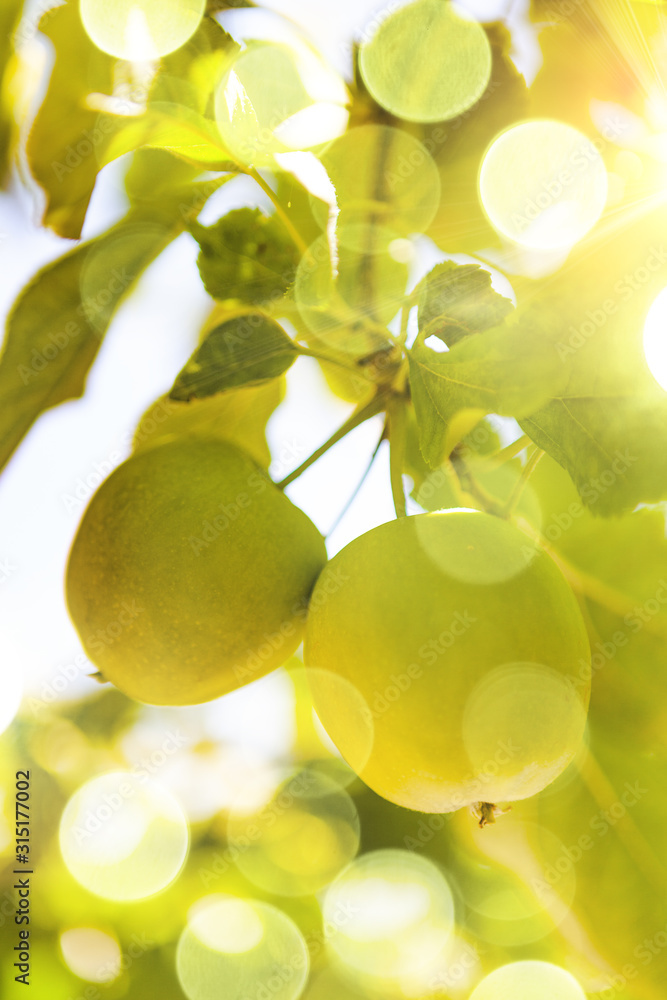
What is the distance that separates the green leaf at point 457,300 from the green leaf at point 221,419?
1.15 feet

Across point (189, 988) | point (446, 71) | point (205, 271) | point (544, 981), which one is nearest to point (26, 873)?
point (189, 988)

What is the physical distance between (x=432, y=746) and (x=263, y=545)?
1.16ft

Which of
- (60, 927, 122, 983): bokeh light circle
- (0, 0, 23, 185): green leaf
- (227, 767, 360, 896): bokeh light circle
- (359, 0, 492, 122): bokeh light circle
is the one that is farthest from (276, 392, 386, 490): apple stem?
(60, 927, 122, 983): bokeh light circle

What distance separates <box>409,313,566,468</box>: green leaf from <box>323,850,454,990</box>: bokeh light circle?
4.44 ft

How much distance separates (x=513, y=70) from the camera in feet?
3.30

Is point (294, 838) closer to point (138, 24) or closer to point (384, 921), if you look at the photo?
point (384, 921)

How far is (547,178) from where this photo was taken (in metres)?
1.02

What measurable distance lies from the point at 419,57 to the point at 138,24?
36 cm

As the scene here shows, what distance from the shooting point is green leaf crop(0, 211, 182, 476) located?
0.99m

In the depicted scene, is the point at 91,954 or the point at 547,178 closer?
the point at 547,178

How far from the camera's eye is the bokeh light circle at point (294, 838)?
188cm

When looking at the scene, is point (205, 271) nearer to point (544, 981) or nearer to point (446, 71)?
point (446, 71)

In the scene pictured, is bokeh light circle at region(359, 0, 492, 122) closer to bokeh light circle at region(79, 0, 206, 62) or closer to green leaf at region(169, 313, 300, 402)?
bokeh light circle at region(79, 0, 206, 62)

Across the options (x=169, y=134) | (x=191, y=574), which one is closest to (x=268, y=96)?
(x=169, y=134)
